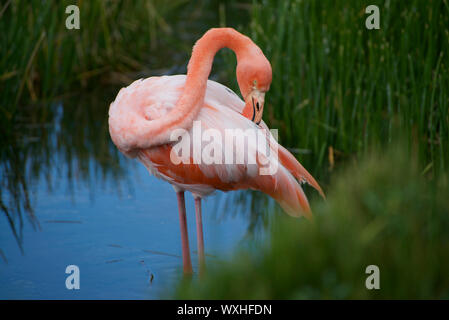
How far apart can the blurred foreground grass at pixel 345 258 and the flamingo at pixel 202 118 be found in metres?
1.21

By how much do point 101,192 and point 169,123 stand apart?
2.06 m

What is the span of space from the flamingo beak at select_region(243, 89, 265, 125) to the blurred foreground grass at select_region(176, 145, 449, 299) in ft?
3.85

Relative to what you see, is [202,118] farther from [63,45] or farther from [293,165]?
[63,45]

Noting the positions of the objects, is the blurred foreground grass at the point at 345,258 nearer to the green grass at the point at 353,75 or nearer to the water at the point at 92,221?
the water at the point at 92,221

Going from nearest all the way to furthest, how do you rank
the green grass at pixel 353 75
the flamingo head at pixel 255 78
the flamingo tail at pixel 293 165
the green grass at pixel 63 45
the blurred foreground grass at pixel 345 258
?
the blurred foreground grass at pixel 345 258, the flamingo head at pixel 255 78, the flamingo tail at pixel 293 165, the green grass at pixel 353 75, the green grass at pixel 63 45

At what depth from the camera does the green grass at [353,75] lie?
17.1 ft

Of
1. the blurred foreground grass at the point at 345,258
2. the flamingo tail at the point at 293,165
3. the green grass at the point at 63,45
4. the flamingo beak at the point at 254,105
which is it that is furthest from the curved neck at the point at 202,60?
the green grass at the point at 63,45

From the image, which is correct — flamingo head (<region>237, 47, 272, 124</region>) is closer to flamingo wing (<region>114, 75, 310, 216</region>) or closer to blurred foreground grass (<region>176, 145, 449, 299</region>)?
flamingo wing (<region>114, 75, 310, 216</region>)

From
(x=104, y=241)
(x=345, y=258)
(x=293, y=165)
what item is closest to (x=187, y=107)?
(x=293, y=165)

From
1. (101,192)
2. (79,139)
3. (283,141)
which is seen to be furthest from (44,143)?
(283,141)

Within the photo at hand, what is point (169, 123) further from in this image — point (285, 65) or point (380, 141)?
point (285, 65)

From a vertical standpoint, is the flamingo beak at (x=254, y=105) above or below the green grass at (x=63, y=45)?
below

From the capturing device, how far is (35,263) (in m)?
4.61

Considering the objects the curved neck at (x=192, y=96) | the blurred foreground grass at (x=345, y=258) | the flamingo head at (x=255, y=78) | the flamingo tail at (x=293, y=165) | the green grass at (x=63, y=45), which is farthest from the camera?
the green grass at (x=63, y=45)
